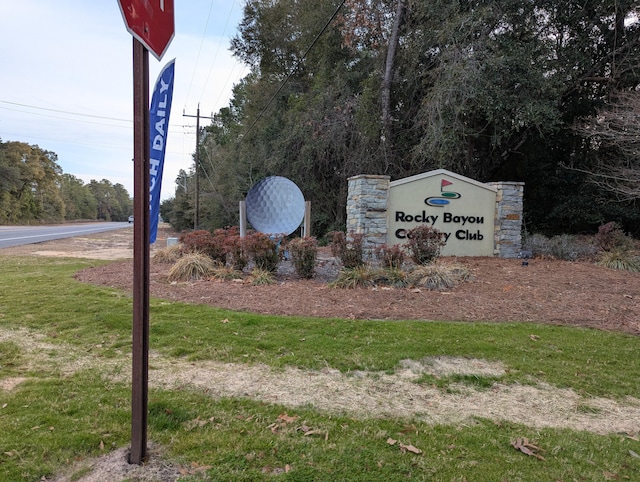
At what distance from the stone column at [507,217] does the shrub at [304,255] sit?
5703 millimetres

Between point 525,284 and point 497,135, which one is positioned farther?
point 497,135

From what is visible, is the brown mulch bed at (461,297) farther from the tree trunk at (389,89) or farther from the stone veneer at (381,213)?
the tree trunk at (389,89)

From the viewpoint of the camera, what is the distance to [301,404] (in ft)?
9.94

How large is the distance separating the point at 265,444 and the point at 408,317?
3.36 m

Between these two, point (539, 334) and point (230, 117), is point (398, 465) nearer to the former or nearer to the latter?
point (539, 334)

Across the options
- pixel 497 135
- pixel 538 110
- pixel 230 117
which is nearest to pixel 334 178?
pixel 497 135

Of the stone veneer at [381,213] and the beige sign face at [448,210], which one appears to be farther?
the beige sign face at [448,210]

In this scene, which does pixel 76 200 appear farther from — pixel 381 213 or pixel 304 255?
pixel 304 255

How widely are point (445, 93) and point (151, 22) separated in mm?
10793

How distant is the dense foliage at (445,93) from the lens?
11.4 meters

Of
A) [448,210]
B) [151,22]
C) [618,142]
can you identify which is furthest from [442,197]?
[151,22]

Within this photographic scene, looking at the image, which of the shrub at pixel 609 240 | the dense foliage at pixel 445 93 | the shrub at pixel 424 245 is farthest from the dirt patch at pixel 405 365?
the dense foliage at pixel 445 93

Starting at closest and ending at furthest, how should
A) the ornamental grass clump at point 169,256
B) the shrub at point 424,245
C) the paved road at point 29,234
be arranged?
the shrub at point 424,245
the ornamental grass clump at point 169,256
the paved road at point 29,234

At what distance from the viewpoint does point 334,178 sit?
17297mm
